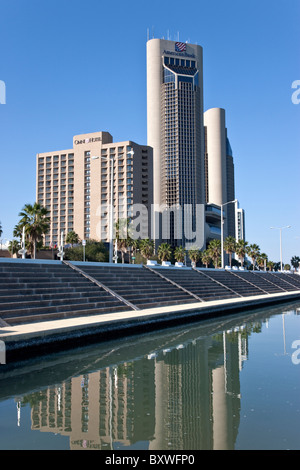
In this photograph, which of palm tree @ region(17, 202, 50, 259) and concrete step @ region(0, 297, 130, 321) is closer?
concrete step @ region(0, 297, 130, 321)

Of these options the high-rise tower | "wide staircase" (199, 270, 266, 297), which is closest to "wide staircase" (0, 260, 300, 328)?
"wide staircase" (199, 270, 266, 297)

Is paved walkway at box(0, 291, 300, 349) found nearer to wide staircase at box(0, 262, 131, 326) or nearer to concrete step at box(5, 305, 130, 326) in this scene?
concrete step at box(5, 305, 130, 326)

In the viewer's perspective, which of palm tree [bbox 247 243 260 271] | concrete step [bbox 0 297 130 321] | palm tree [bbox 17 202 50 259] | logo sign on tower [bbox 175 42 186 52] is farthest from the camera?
logo sign on tower [bbox 175 42 186 52]

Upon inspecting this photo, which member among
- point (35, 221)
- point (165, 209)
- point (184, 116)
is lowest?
point (35, 221)

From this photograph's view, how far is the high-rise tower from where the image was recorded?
152 metres

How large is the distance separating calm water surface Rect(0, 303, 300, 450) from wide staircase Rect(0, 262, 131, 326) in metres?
3.23

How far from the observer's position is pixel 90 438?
21.5ft

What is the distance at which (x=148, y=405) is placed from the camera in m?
8.27

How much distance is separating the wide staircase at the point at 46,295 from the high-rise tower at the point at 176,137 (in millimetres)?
124833

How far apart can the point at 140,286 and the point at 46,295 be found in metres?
9.26

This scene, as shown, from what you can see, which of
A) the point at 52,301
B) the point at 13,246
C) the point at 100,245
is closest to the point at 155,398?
the point at 52,301

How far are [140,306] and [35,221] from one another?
91.3ft

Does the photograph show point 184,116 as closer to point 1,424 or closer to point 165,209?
point 165,209

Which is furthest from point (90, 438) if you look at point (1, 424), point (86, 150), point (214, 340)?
point (86, 150)
